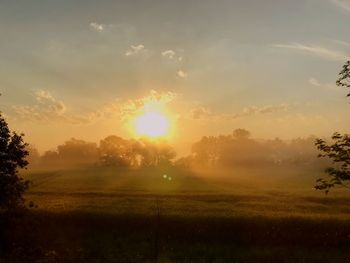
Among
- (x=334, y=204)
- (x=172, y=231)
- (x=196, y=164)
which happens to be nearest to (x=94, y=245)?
(x=172, y=231)

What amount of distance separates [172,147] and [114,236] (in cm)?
14976

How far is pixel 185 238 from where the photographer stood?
33.0 meters

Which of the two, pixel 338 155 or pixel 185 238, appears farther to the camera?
pixel 185 238

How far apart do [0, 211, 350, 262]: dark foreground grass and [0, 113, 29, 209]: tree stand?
4302 mm

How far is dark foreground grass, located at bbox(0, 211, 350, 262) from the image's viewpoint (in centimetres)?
2911

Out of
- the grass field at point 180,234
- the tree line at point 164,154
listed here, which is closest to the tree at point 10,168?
the grass field at point 180,234

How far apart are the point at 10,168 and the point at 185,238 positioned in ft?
47.1

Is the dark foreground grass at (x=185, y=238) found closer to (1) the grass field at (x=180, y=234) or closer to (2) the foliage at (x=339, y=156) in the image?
(1) the grass field at (x=180, y=234)

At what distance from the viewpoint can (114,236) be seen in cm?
3316

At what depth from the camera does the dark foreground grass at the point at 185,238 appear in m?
29.1

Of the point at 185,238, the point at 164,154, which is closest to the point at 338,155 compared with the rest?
the point at 185,238

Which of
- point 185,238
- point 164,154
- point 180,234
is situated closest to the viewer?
point 185,238

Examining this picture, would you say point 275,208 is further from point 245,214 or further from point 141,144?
point 141,144

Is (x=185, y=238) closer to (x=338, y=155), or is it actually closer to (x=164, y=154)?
(x=338, y=155)
